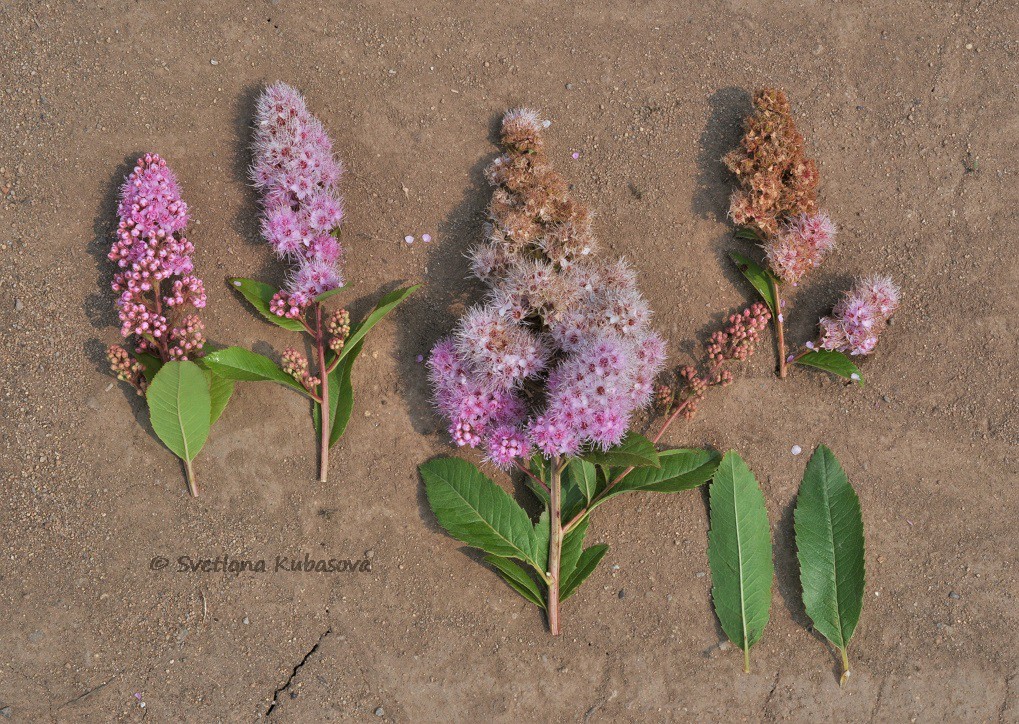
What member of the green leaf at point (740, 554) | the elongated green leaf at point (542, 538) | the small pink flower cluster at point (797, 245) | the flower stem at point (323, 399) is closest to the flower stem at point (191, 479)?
the flower stem at point (323, 399)

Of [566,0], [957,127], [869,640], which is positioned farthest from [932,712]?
[566,0]

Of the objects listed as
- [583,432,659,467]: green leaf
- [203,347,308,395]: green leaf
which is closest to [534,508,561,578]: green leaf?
[583,432,659,467]: green leaf

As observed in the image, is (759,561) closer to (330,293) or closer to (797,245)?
(797,245)

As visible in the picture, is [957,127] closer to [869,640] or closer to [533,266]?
[533,266]

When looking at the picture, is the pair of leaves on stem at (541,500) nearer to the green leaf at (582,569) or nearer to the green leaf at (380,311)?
the green leaf at (582,569)

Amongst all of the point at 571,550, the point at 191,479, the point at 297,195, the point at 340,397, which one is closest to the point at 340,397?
the point at 340,397

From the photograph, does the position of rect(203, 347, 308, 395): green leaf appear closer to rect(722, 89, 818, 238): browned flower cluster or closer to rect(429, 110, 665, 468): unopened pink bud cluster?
rect(429, 110, 665, 468): unopened pink bud cluster
